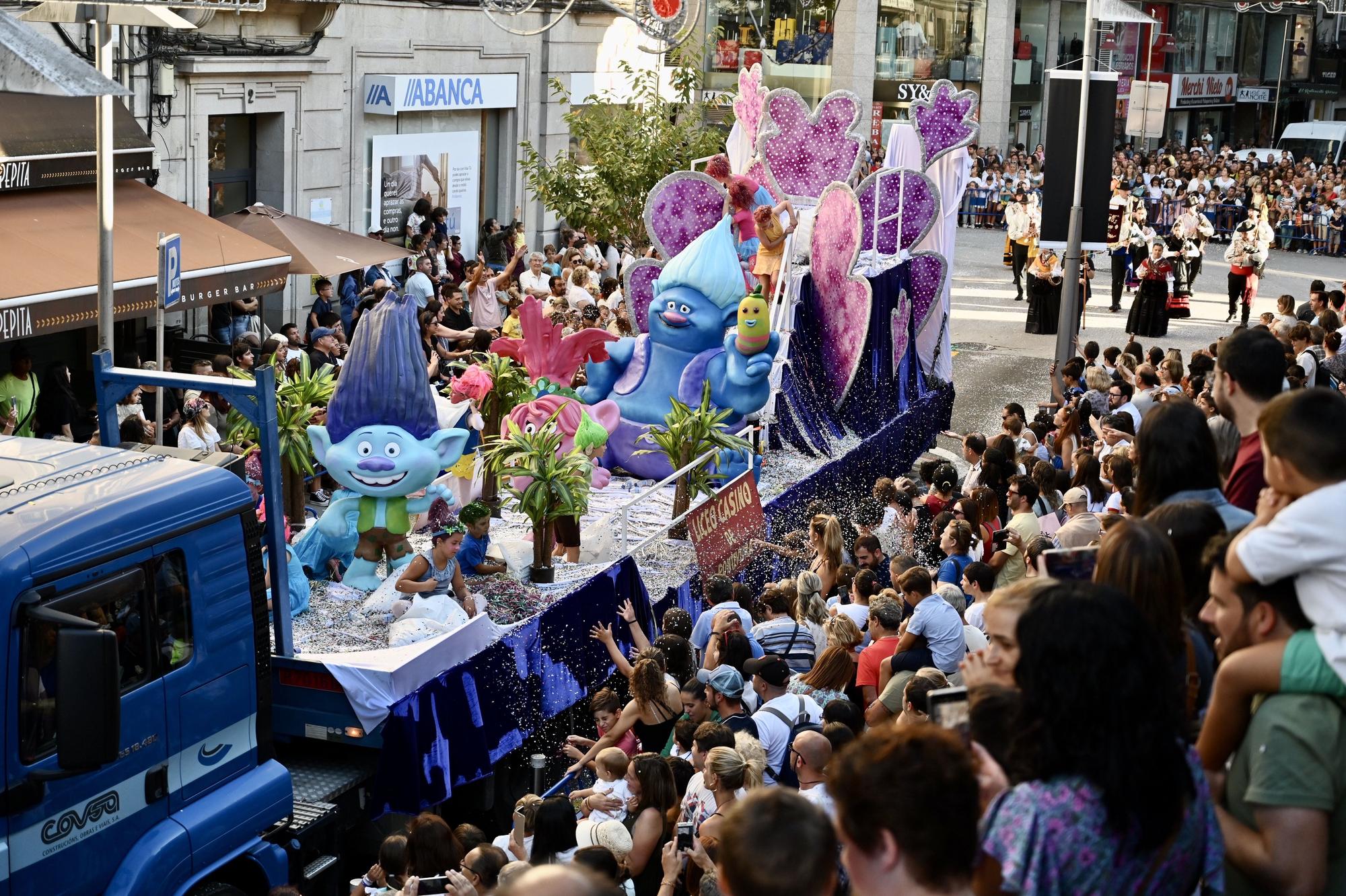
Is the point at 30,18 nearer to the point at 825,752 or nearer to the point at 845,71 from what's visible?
the point at 825,752

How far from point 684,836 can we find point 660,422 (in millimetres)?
7495

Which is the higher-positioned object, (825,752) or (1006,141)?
(1006,141)

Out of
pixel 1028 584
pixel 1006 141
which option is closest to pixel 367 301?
pixel 1028 584

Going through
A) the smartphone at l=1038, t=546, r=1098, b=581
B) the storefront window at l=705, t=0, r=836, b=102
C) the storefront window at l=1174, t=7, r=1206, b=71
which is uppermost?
the storefront window at l=1174, t=7, r=1206, b=71

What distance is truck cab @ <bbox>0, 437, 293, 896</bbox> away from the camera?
18.5ft

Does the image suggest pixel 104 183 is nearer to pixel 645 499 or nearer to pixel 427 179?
pixel 645 499

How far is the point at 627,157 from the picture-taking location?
71.7 ft

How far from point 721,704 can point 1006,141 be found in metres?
42.4

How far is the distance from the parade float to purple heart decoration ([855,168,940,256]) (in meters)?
0.03

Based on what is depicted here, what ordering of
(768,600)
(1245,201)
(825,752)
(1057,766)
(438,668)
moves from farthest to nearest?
(1245,201), (768,600), (438,668), (825,752), (1057,766)

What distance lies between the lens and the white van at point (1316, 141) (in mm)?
48719

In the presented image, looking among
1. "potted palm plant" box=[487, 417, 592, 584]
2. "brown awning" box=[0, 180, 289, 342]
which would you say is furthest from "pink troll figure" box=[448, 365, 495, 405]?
"brown awning" box=[0, 180, 289, 342]

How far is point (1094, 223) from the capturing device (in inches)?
696

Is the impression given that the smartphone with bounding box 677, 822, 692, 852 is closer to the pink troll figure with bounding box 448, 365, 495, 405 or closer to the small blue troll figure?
the small blue troll figure
